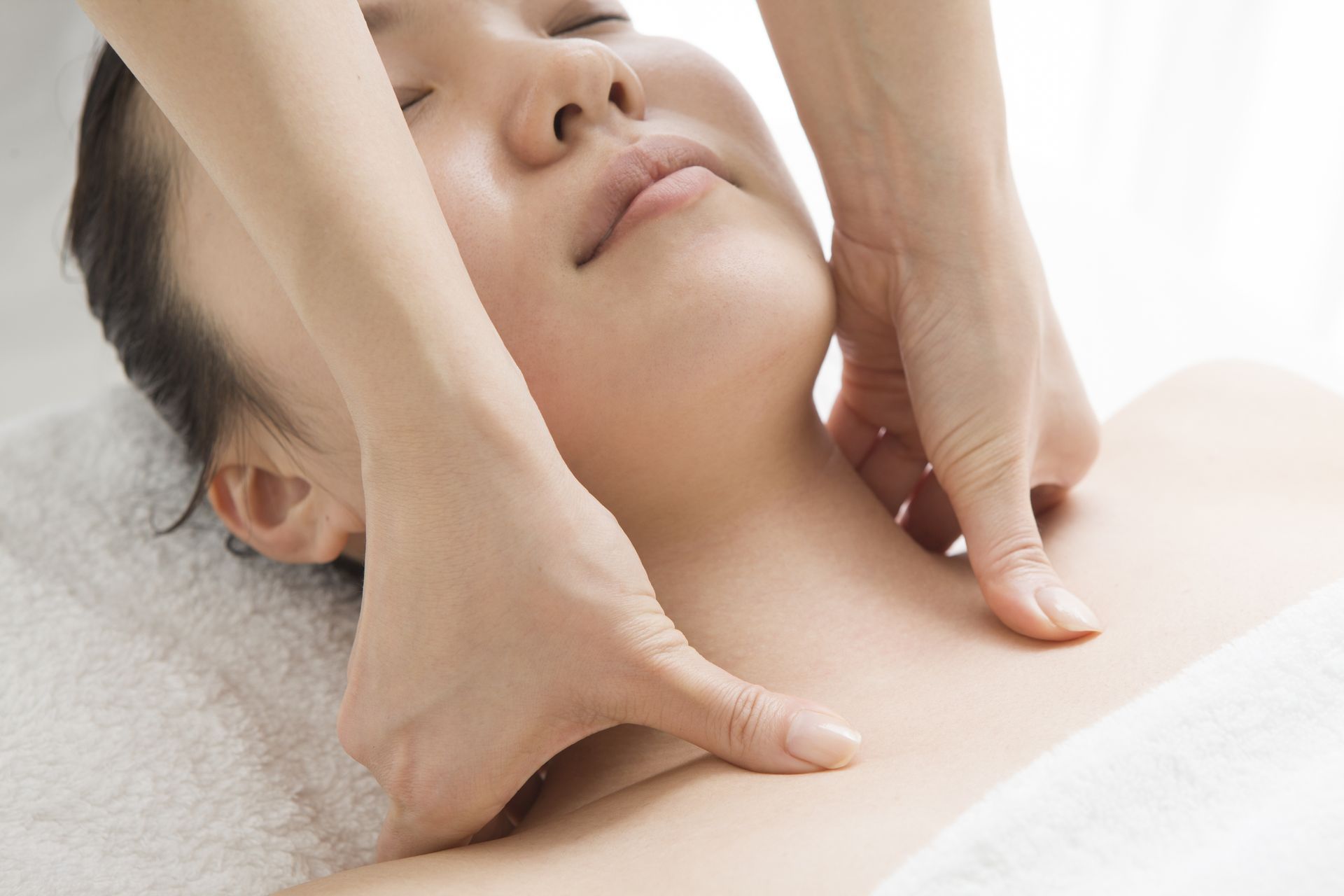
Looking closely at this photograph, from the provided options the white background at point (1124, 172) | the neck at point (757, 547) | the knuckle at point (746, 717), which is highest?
the knuckle at point (746, 717)

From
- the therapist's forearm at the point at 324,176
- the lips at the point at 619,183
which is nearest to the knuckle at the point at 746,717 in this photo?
the therapist's forearm at the point at 324,176

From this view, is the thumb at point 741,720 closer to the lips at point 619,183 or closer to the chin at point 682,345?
the chin at point 682,345

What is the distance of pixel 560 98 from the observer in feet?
3.28

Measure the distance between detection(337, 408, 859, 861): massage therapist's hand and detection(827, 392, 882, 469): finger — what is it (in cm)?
58

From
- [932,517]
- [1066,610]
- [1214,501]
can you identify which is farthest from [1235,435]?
[1066,610]

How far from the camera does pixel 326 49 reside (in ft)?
2.58

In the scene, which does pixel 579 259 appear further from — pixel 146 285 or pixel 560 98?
pixel 146 285

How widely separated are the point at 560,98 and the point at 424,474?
1.25ft

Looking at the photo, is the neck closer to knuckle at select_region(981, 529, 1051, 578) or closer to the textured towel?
knuckle at select_region(981, 529, 1051, 578)

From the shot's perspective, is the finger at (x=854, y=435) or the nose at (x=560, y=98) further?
the finger at (x=854, y=435)

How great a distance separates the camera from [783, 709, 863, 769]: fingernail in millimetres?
863

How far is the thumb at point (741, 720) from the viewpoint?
84 centimetres

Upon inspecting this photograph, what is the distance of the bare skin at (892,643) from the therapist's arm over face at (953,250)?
0.07 metres

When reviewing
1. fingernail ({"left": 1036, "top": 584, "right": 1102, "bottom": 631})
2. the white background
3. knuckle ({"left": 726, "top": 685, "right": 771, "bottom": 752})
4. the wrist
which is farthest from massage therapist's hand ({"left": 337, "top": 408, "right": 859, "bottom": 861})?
the white background
